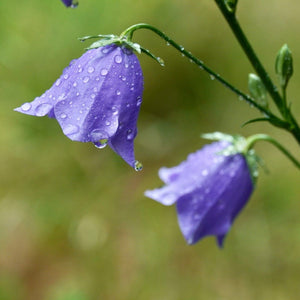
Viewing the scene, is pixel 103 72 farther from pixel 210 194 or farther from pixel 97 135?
pixel 210 194

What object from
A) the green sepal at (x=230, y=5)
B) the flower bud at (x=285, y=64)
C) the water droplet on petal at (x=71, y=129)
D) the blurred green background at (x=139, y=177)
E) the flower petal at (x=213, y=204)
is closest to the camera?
the water droplet on petal at (x=71, y=129)

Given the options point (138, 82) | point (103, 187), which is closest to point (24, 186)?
point (103, 187)

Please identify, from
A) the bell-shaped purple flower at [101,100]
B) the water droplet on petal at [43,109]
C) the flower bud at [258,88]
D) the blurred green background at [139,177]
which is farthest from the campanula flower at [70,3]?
the blurred green background at [139,177]

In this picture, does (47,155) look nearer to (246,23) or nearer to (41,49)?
(41,49)

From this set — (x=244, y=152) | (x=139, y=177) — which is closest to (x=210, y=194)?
(x=244, y=152)

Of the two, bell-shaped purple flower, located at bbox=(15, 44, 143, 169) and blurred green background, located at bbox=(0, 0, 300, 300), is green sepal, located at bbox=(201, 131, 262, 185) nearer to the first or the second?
bell-shaped purple flower, located at bbox=(15, 44, 143, 169)

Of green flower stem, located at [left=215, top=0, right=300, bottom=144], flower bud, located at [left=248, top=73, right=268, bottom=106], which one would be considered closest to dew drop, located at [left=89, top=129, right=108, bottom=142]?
green flower stem, located at [left=215, top=0, right=300, bottom=144]

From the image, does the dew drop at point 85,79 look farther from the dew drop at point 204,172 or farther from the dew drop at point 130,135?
the dew drop at point 204,172
